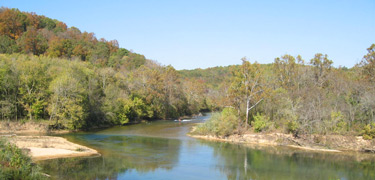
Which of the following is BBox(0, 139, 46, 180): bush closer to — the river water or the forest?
the river water

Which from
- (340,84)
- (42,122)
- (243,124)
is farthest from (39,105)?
(340,84)

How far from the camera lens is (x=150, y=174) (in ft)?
89.6

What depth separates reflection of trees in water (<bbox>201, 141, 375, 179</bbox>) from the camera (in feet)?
94.5

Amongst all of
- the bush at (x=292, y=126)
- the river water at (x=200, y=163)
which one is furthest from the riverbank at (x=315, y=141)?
the river water at (x=200, y=163)

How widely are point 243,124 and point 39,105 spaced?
106 ft

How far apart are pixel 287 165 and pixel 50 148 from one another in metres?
25.4

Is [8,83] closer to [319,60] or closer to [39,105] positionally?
[39,105]

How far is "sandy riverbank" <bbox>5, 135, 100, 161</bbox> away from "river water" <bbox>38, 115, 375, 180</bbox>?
1418 millimetres

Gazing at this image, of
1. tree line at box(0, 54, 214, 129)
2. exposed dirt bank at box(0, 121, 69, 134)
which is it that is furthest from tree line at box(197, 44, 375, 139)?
exposed dirt bank at box(0, 121, 69, 134)

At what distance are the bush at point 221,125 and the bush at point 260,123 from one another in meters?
3.05

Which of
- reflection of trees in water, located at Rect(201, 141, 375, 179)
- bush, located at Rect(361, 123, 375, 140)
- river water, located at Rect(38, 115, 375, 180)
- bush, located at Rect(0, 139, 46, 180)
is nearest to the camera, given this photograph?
bush, located at Rect(0, 139, 46, 180)

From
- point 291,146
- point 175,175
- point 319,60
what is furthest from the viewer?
point 319,60

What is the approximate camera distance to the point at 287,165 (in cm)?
3212

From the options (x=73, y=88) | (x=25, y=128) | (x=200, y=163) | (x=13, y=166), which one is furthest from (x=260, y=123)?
(x=13, y=166)
